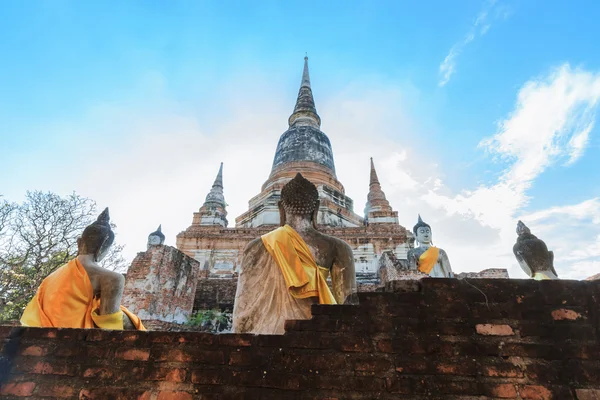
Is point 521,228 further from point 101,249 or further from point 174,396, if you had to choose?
point 101,249

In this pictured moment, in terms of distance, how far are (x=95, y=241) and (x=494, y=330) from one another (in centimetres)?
465

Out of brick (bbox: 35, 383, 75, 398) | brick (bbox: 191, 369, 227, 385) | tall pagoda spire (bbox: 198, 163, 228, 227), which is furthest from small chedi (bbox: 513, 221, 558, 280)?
tall pagoda spire (bbox: 198, 163, 228, 227)

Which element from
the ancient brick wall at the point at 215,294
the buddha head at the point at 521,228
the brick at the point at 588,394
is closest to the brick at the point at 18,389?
the brick at the point at 588,394

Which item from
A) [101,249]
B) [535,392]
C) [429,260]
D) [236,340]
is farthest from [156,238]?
[535,392]

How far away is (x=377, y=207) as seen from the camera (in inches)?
768

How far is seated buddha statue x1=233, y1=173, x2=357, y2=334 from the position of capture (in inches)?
144

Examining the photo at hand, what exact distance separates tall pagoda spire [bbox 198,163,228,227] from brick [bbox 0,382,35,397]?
1723cm

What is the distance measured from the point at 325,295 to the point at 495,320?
5.42 feet

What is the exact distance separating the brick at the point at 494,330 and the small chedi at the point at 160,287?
27.3 ft

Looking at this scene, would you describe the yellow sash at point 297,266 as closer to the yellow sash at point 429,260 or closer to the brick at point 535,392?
the brick at point 535,392

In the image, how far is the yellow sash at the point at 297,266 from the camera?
364 centimetres

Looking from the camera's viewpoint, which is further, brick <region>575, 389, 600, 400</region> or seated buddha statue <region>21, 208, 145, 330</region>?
seated buddha statue <region>21, 208, 145, 330</region>

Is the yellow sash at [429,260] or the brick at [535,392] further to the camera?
the yellow sash at [429,260]

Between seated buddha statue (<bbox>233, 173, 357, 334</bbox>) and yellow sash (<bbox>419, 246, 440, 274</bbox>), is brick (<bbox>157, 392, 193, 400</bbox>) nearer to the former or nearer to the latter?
seated buddha statue (<bbox>233, 173, 357, 334</bbox>)
